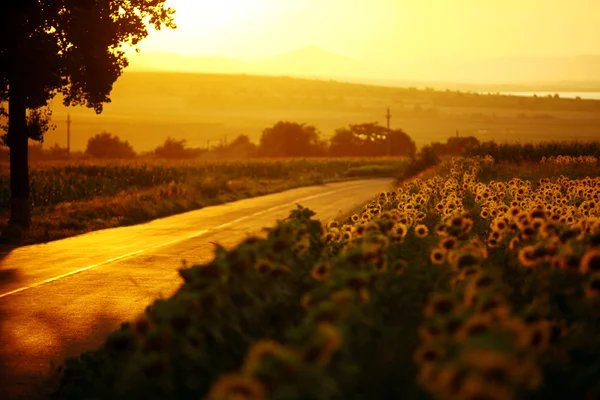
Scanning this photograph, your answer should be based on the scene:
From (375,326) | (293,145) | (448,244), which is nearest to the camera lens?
(375,326)

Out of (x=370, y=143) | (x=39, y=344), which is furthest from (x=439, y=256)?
(x=370, y=143)

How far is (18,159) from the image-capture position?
26812 millimetres

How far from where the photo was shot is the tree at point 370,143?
391 ft

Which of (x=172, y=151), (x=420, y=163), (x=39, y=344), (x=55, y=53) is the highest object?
(x=55, y=53)

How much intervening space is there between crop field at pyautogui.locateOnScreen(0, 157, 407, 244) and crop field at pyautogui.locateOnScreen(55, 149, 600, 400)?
58.8ft

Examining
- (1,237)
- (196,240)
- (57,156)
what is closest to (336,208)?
(196,240)

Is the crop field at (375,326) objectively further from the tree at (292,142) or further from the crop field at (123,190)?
the tree at (292,142)

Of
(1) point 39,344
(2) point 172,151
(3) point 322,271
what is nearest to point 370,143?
(2) point 172,151

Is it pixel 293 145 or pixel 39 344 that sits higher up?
pixel 293 145

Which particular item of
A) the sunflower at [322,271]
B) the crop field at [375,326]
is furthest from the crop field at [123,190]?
the sunflower at [322,271]

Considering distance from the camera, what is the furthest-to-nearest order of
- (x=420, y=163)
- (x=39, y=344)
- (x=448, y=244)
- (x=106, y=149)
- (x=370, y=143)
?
(x=370, y=143) → (x=106, y=149) → (x=420, y=163) → (x=39, y=344) → (x=448, y=244)

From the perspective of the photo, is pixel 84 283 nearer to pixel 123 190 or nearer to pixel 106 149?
pixel 123 190

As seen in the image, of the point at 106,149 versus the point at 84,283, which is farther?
the point at 106,149

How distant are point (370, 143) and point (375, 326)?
116203 millimetres
